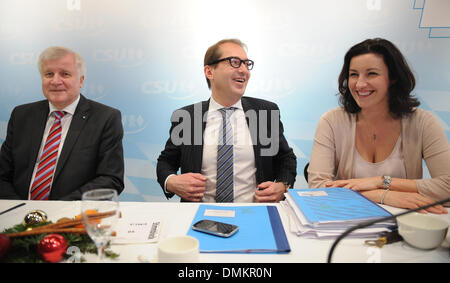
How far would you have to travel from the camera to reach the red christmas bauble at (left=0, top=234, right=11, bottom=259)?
2.60 ft

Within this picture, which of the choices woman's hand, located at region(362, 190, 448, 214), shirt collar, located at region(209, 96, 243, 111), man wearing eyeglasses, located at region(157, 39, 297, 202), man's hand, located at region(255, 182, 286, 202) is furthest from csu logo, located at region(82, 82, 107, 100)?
woman's hand, located at region(362, 190, 448, 214)

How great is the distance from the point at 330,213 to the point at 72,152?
1599 millimetres

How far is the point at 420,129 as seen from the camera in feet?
5.27

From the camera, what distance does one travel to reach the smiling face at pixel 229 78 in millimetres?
1992

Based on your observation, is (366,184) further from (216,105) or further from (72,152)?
(72,152)

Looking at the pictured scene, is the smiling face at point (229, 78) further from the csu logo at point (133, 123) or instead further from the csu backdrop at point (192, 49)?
the csu logo at point (133, 123)

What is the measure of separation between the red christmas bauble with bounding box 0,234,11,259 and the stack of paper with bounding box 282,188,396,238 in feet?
Answer: 2.98

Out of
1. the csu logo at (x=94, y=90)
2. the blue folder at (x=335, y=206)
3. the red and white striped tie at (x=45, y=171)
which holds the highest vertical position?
the csu logo at (x=94, y=90)

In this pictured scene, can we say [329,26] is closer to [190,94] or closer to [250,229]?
[190,94]

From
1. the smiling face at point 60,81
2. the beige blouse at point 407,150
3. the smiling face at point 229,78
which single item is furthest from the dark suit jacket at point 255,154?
the smiling face at point 60,81

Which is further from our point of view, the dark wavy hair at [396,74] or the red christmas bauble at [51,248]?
the dark wavy hair at [396,74]

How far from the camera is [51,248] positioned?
80 centimetres

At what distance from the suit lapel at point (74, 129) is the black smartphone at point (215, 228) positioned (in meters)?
1.20

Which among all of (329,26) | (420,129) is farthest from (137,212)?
(329,26)
